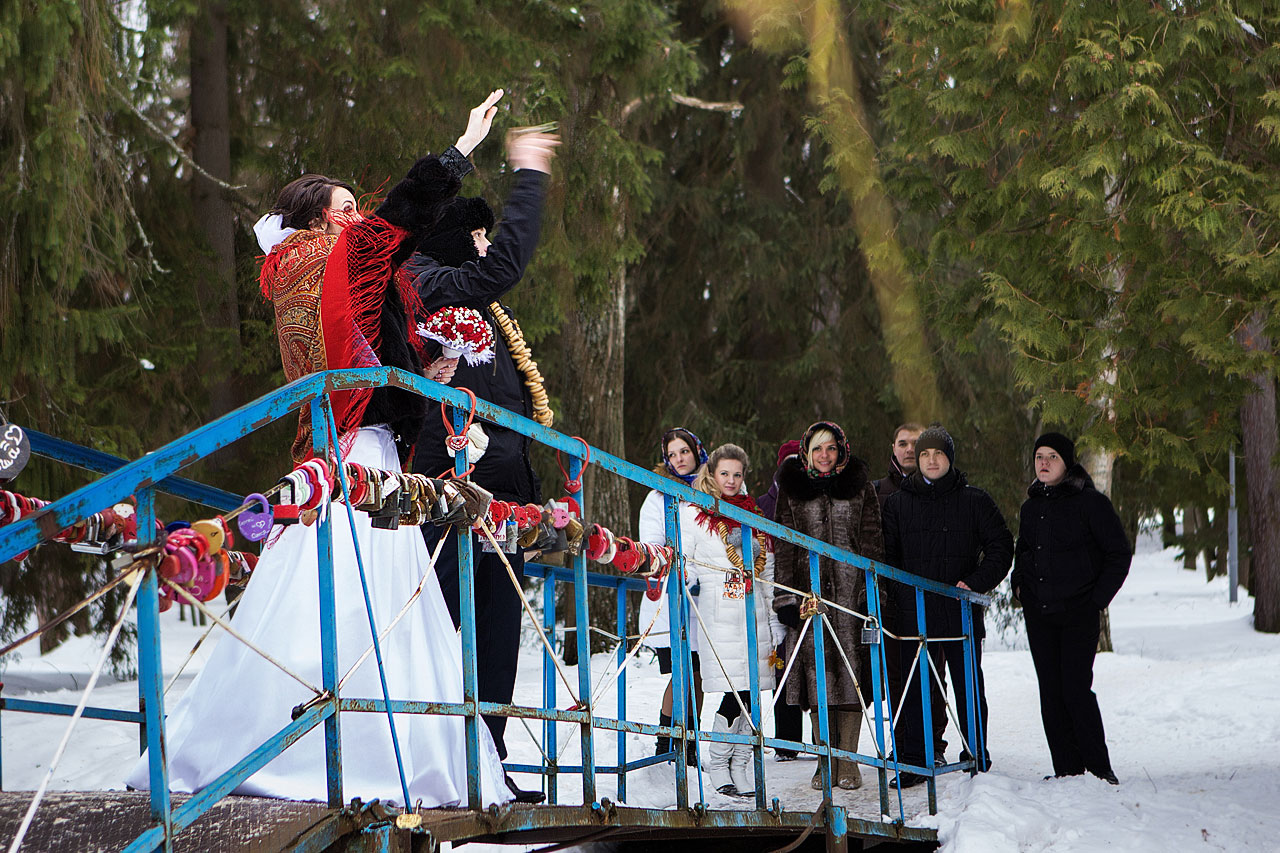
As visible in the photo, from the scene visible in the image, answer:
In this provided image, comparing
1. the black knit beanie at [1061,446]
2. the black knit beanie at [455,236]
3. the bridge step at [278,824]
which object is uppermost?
the black knit beanie at [455,236]

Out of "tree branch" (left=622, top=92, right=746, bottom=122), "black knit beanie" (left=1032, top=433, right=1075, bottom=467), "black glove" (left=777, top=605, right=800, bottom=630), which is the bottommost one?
"black glove" (left=777, top=605, right=800, bottom=630)

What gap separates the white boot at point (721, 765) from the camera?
16.4ft

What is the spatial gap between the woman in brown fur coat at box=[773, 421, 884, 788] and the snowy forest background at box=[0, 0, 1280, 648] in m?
1.20

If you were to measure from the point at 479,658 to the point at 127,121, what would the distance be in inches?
230

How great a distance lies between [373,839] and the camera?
245 centimetres

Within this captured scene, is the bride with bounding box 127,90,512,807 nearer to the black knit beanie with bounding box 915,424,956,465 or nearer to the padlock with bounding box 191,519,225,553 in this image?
the padlock with bounding box 191,519,225,553

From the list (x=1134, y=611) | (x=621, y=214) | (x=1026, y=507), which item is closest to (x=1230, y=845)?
(x=1026, y=507)

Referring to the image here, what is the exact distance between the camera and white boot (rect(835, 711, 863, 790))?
5195 mm

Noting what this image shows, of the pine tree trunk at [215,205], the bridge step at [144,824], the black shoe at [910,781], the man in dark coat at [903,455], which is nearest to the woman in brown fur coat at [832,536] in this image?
the black shoe at [910,781]

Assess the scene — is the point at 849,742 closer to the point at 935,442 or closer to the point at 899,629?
the point at 899,629

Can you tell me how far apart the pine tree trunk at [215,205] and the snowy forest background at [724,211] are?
0.02m

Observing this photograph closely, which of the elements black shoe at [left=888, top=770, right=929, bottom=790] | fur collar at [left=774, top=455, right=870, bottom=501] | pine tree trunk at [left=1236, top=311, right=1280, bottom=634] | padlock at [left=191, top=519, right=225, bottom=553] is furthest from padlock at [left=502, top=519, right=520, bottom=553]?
pine tree trunk at [left=1236, top=311, right=1280, bottom=634]

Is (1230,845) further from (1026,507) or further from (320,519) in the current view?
(320,519)

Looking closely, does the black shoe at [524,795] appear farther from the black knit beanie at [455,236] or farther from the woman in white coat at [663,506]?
the woman in white coat at [663,506]
